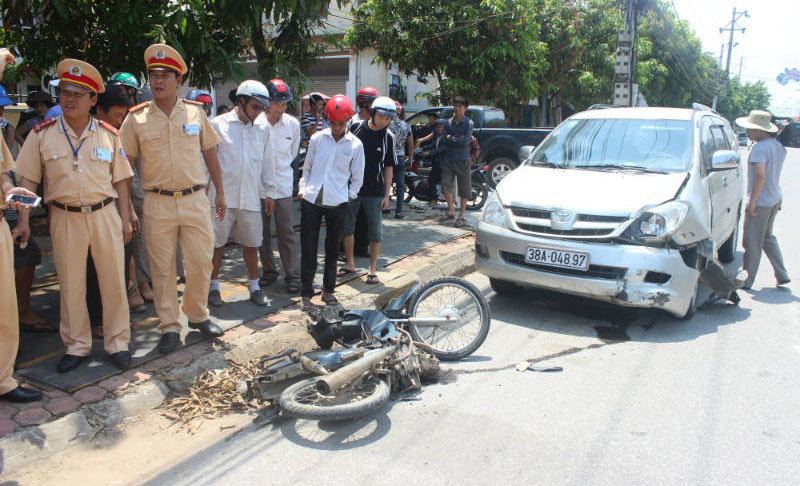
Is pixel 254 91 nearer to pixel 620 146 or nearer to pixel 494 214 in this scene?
pixel 494 214

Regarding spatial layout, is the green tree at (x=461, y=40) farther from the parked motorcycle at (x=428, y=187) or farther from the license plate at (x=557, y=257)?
the license plate at (x=557, y=257)

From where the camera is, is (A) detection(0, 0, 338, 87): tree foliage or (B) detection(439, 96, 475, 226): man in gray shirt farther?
(B) detection(439, 96, 475, 226): man in gray shirt

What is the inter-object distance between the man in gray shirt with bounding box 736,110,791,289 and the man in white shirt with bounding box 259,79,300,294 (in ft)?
15.2

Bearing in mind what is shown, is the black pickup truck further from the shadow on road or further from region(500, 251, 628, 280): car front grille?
region(500, 251, 628, 280): car front grille

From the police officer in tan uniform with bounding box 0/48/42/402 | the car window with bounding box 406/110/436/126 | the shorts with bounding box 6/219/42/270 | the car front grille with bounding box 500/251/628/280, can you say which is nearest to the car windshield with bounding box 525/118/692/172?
the car front grille with bounding box 500/251/628/280

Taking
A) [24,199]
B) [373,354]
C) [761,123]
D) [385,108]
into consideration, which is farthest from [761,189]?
[24,199]

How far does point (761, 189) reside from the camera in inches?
250

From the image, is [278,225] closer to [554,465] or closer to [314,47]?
[554,465]

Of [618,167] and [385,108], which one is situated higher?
[385,108]

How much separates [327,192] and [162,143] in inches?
59.8

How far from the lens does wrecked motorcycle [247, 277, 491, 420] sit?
340 cm

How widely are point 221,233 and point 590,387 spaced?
10.1 ft

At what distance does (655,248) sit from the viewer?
4.80 metres

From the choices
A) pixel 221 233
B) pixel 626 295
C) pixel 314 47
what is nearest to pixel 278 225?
pixel 221 233
